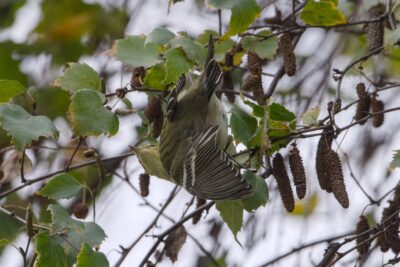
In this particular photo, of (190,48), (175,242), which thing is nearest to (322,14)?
(190,48)

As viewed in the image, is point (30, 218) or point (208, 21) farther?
point (208, 21)

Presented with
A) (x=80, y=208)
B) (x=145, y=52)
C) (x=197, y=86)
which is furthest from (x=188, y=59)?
(x=80, y=208)

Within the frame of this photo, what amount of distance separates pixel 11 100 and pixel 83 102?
42 cm

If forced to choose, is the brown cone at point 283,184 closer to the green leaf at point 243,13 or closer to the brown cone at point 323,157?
the brown cone at point 323,157

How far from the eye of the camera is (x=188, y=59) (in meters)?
2.30

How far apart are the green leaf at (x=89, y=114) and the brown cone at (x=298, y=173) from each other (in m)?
0.55

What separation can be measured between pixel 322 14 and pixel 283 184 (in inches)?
23.1

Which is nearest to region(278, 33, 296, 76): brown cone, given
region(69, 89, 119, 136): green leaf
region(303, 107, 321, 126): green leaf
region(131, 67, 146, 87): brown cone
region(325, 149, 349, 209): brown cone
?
region(303, 107, 321, 126): green leaf

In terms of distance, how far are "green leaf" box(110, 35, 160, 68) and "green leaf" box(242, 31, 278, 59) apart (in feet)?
0.97

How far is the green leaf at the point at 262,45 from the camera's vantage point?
2.39m

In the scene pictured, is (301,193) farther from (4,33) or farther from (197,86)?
(4,33)

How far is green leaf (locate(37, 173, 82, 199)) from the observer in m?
2.41

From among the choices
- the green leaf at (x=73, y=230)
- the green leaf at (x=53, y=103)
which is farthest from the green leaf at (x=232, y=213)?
the green leaf at (x=53, y=103)

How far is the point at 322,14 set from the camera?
2404mm
